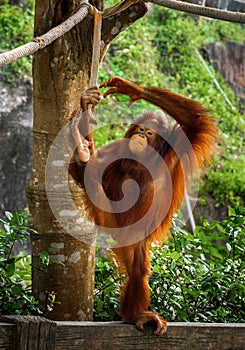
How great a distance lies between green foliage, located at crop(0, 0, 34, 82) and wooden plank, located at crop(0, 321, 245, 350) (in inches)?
150

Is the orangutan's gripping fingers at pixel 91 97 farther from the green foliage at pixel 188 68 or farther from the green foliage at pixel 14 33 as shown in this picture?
the green foliage at pixel 188 68

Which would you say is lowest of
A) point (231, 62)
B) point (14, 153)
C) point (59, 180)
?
point (14, 153)

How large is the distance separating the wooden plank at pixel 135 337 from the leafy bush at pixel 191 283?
11.3 inches

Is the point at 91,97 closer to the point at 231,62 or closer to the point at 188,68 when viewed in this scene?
the point at 188,68

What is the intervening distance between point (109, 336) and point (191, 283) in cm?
76

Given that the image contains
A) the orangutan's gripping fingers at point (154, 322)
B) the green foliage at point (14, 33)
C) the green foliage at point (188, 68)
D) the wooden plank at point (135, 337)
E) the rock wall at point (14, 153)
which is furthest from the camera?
the green foliage at point (188, 68)

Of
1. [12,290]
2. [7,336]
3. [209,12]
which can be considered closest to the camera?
[7,336]

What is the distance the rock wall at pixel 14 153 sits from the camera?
18.5 ft

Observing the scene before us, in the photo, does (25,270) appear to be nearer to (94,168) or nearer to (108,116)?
(94,168)

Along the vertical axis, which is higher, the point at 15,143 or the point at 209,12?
the point at 209,12

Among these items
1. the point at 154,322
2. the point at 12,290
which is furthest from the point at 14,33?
the point at 154,322

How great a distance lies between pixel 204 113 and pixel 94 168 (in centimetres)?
49

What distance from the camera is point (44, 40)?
2354 millimetres

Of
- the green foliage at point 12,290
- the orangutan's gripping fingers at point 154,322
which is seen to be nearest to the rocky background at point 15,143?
the green foliage at point 12,290
